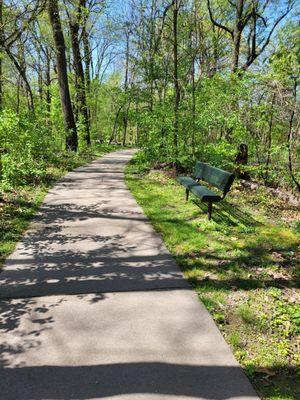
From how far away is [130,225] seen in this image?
23.1ft

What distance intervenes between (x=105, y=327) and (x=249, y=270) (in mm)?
2446

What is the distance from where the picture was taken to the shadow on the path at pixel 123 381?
9.00 ft

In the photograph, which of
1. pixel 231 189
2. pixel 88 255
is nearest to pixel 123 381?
pixel 88 255

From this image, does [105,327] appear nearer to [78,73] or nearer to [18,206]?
[18,206]

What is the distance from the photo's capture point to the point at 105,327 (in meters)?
3.59

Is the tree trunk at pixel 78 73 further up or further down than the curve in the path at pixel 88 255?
further up

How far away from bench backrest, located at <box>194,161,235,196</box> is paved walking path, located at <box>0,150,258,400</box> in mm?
2211

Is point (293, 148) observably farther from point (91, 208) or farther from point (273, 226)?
point (91, 208)

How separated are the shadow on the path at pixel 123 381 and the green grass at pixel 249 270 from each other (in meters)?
0.30

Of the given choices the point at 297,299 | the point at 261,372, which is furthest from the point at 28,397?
the point at 297,299

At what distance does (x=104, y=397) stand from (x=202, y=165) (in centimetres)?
759

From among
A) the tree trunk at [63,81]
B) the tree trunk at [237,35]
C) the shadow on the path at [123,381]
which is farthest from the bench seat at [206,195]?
the tree trunk at [63,81]

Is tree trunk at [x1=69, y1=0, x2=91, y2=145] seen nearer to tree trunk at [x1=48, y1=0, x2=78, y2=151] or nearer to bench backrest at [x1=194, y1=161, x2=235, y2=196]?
tree trunk at [x1=48, y1=0, x2=78, y2=151]

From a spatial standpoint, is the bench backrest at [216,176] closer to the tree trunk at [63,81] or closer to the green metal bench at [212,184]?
the green metal bench at [212,184]
